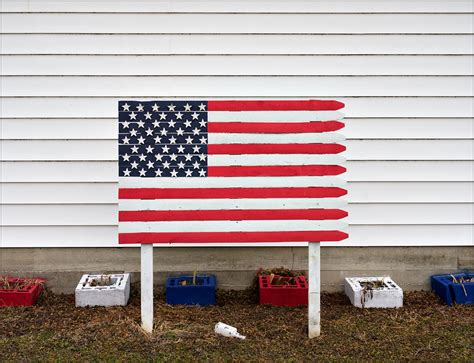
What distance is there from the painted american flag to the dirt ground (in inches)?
31.2

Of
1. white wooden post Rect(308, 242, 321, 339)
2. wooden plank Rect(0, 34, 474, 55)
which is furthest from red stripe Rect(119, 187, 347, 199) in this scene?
→ wooden plank Rect(0, 34, 474, 55)

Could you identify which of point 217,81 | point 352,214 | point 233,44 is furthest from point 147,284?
point 233,44

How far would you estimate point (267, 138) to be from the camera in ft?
14.7

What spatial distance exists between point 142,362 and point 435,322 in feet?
8.36

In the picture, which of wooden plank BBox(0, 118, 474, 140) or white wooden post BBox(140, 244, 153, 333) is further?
wooden plank BBox(0, 118, 474, 140)

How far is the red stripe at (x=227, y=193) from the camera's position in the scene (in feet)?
14.6

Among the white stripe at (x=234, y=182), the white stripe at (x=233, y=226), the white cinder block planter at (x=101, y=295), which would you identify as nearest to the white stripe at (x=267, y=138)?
the white stripe at (x=234, y=182)

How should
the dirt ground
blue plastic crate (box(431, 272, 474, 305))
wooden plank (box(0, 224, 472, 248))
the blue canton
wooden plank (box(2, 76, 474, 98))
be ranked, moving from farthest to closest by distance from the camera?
wooden plank (box(0, 224, 472, 248)), wooden plank (box(2, 76, 474, 98)), blue plastic crate (box(431, 272, 474, 305)), the blue canton, the dirt ground

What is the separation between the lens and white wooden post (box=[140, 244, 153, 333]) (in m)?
4.51

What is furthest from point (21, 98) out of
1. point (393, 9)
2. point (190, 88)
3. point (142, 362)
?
point (393, 9)

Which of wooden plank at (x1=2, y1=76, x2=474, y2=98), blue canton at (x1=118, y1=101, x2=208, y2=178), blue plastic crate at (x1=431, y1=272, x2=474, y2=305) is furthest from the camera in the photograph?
wooden plank at (x1=2, y1=76, x2=474, y2=98)

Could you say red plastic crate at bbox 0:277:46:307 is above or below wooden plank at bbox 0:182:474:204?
below

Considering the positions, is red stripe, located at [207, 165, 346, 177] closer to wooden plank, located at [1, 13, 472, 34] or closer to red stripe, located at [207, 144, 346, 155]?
red stripe, located at [207, 144, 346, 155]

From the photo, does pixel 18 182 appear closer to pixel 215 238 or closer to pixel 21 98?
pixel 21 98
